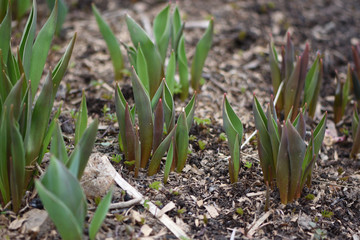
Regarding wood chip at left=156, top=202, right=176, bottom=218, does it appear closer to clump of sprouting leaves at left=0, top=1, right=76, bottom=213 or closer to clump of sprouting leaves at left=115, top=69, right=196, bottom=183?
clump of sprouting leaves at left=115, top=69, right=196, bottom=183

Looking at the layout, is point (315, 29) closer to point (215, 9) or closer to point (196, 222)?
point (215, 9)

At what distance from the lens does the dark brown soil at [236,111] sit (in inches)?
87.5

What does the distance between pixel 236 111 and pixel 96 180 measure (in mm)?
1265

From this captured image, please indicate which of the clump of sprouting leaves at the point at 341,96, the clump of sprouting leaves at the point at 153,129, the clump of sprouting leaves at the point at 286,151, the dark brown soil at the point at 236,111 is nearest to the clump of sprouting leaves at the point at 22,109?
the dark brown soil at the point at 236,111

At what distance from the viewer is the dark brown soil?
222 centimetres

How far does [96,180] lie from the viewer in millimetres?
2193

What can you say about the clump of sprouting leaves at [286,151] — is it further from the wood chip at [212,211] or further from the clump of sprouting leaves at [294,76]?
the clump of sprouting leaves at [294,76]

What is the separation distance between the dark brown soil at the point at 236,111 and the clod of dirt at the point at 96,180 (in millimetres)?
90

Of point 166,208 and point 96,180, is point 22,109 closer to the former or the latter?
point 96,180

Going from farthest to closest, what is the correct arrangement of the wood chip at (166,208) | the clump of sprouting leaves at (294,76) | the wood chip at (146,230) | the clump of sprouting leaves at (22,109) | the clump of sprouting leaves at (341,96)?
the clump of sprouting leaves at (341,96) < the clump of sprouting leaves at (294,76) < the wood chip at (166,208) < the wood chip at (146,230) < the clump of sprouting leaves at (22,109)

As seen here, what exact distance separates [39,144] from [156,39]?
115 cm

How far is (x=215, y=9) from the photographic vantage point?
4.31m

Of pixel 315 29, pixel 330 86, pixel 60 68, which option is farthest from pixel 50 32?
pixel 315 29

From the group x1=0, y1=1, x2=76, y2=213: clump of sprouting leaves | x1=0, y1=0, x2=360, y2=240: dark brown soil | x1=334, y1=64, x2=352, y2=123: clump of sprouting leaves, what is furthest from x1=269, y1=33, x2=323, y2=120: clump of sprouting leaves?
x1=0, y1=1, x2=76, y2=213: clump of sprouting leaves
